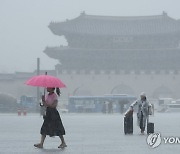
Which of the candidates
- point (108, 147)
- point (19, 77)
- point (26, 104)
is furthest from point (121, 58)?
point (108, 147)

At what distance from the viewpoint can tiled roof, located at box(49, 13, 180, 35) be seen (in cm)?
4972

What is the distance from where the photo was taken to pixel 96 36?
49531 millimetres

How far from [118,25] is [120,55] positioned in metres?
3.68

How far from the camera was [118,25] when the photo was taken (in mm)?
50594

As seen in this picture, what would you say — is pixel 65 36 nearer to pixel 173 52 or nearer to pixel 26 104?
pixel 173 52

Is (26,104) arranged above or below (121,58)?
below

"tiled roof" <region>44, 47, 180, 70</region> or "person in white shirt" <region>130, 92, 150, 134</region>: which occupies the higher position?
"tiled roof" <region>44, 47, 180, 70</region>

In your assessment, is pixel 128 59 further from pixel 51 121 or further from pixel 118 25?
pixel 51 121

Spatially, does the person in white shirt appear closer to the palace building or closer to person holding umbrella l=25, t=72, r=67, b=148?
person holding umbrella l=25, t=72, r=67, b=148

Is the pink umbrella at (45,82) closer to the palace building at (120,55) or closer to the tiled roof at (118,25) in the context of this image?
the palace building at (120,55)

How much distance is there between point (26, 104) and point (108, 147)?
30538 mm

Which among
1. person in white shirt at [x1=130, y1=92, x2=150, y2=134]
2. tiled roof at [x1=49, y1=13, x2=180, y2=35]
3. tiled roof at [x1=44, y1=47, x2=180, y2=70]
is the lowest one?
person in white shirt at [x1=130, y1=92, x2=150, y2=134]

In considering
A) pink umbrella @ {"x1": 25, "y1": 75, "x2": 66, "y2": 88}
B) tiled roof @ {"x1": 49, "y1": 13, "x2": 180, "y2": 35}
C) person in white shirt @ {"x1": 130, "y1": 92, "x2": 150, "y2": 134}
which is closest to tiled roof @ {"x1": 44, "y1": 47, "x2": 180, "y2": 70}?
tiled roof @ {"x1": 49, "y1": 13, "x2": 180, "y2": 35}

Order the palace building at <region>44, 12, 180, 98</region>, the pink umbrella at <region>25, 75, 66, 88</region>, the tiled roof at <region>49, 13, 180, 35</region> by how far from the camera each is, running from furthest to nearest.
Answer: the tiled roof at <region>49, 13, 180, 35</region>, the palace building at <region>44, 12, 180, 98</region>, the pink umbrella at <region>25, 75, 66, 88</region>
